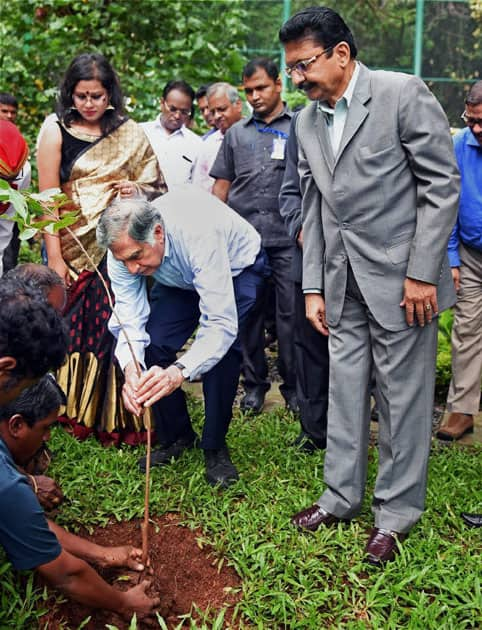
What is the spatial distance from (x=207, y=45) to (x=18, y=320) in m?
5.77

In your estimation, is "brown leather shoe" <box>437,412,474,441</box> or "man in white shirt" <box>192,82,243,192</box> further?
"man in white shirt" <box>192,82,243,192</box>

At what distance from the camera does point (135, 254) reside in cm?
344

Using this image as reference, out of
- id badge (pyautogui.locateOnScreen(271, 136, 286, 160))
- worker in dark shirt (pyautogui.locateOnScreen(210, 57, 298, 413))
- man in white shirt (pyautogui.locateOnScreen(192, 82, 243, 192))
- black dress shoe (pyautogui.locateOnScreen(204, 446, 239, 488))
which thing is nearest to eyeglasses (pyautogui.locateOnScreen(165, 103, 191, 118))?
man in white shirt (pyautogui.locateOnScreen(192, 82, 243, 192))

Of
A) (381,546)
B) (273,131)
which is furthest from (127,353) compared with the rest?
(273,131)

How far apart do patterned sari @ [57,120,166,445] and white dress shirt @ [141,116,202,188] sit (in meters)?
1.40

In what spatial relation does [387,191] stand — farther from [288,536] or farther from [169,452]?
[169,452]

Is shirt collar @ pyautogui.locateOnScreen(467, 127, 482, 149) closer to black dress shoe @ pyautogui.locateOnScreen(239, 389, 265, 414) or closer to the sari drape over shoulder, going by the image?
the sari drape over shoulder

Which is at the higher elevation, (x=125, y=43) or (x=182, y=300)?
(x=125, y=43)

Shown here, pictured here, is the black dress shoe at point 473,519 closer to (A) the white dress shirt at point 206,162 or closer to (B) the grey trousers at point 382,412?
(B) the grey trousers at point 382,412

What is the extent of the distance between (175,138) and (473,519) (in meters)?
3.65

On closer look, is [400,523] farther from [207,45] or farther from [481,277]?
[207,45]

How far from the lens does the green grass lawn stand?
2.96 m

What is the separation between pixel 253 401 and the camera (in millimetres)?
5129

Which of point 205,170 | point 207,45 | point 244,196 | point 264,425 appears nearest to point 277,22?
point 207,45
